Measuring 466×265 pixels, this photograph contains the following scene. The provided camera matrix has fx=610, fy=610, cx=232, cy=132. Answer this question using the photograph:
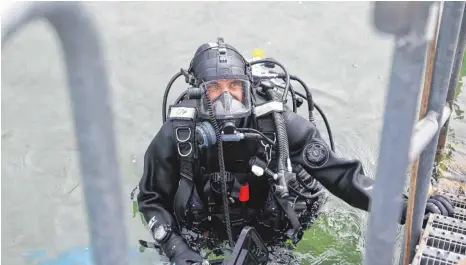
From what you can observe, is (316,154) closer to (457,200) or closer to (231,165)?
(231,165)

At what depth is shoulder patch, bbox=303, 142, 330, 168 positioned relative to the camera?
10.3 ft

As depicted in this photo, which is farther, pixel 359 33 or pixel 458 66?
pixel 359 33

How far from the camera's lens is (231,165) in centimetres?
315

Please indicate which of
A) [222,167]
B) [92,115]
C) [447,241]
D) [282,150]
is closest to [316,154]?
[282,150]

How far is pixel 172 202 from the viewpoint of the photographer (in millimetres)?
3402

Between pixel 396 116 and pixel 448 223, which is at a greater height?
pixel 396 116

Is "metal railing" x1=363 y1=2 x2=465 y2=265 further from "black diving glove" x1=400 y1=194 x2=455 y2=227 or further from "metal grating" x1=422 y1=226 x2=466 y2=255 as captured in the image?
"black diving glove" x1=400 y1=194 x2=455 y2=227

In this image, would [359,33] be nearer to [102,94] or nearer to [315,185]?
[315,185]

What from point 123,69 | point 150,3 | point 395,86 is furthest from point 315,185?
point 150,3

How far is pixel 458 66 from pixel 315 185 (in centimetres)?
114

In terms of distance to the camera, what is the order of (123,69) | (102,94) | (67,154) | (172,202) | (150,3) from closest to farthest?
(102,94) → (172,202) → (67,154) → (123,69) → (150,3)

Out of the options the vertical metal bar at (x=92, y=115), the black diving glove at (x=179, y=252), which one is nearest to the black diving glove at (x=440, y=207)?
the black diving glove at (x=179, y=252)

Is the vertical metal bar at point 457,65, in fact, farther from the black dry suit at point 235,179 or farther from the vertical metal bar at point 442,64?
the vertical metal bar at point 442,64

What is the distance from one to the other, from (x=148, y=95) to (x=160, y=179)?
2.48 m
